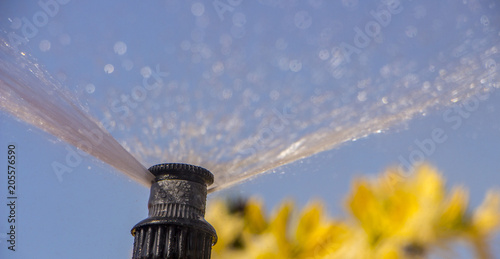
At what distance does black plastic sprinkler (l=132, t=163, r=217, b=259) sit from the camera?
2.15 feet

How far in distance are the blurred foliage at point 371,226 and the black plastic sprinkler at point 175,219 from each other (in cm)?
158

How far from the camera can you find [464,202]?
2.57 metres

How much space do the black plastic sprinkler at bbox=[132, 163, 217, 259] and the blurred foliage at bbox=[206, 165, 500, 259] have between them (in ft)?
5.20

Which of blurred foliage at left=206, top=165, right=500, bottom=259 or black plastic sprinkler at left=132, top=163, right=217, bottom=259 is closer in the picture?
black plastic sprinkler at left=132, top=163, right=217, bottom=259

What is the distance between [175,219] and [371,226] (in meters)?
1.96

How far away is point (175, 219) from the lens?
66cm

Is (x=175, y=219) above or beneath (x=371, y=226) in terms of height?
beneath

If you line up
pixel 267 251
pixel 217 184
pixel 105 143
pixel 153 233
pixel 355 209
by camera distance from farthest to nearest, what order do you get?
pixel 355 209 < pixel 267 251 < pixel 217 184 < pixel 105 143 < pixel 153 233

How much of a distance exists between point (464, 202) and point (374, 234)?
0.55 metres

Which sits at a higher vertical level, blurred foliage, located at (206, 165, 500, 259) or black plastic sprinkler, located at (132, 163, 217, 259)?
blurred foliage, located at (206, 165, 500, 259)

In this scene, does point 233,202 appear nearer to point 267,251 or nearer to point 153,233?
point 267,251

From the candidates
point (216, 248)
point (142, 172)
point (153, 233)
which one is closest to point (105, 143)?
point (142, 172)

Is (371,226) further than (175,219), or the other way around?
(371,226)

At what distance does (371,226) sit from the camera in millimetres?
2449
